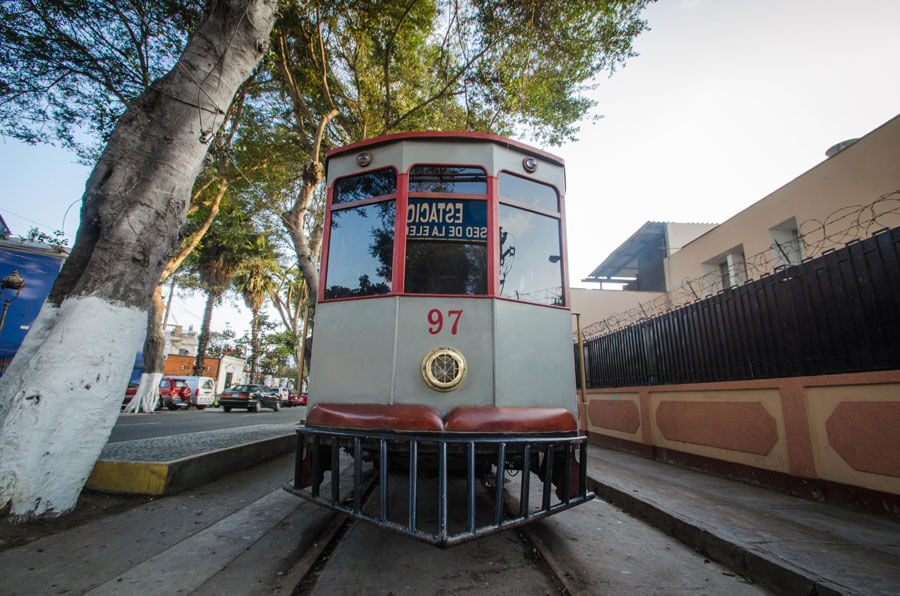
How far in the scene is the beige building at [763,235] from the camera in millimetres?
6934

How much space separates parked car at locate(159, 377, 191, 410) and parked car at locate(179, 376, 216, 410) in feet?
1.88

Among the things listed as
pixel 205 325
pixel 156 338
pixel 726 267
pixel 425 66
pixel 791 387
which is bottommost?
pixel 791 387

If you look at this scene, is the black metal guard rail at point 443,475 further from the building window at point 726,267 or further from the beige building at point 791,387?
the building window at point 726,267

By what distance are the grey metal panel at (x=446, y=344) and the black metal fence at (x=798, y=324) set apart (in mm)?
3573

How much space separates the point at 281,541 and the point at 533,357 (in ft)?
7.66

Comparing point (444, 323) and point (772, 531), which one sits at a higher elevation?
point (444, 323)

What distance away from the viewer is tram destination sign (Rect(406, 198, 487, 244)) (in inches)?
126

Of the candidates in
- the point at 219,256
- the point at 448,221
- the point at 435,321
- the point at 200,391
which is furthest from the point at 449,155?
the point at 200,391

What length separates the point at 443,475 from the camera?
90.0 inches

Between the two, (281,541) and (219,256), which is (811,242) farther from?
(219,256)

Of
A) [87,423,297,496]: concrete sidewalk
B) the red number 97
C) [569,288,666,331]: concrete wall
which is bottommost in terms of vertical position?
[87,423,297,496]: concrete sidewalk

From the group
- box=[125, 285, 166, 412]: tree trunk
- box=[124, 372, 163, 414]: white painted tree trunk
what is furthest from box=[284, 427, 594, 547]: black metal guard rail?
box=[124, 372, 163, 414]: white painted tree trunk

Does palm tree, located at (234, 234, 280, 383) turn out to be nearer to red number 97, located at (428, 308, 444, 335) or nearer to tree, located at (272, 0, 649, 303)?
tree, located at (272, 0, 649, 303)

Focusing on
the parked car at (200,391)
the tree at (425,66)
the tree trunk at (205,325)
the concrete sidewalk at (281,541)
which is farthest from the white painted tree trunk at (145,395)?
the concrete sidewalk at (281,541)
